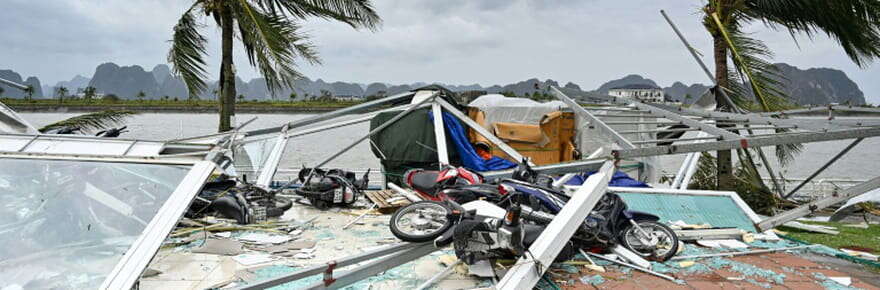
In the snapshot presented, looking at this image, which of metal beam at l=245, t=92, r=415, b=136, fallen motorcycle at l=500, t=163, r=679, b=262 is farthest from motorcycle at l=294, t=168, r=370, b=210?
fallen motorcycle at l=500, t=163, r=679, b=262

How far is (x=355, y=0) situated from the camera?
37.5 ft

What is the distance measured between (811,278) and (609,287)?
2.15 metres

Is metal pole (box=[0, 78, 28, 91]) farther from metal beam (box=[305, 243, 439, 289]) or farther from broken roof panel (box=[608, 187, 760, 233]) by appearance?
broken roof panel (box=[608, 187, 760, 233])

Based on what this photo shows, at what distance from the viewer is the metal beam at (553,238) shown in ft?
13.1

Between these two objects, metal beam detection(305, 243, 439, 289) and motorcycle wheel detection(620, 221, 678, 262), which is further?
motorcycle wheel detection(620, 221, 678, 262)

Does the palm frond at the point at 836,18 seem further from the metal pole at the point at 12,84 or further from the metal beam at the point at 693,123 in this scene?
the metal pole at the point at 12,84

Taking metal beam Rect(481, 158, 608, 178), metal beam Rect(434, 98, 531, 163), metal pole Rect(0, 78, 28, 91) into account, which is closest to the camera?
metal beam Rect(481, 158, 608, 178)

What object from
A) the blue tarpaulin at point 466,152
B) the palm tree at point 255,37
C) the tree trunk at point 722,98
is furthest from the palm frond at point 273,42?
the tree trunk at point 722,98

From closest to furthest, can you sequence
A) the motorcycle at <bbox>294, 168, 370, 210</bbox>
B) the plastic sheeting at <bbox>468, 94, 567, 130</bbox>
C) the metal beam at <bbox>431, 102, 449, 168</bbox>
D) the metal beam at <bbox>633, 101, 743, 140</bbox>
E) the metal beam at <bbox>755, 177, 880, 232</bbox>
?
the metal beam at <bbox>755, 177, 880, 232</bbox>, the metal beam at <bbox>633, 101, 743, 140</bbox>, the motorcycle at <bbox>294, 168, 370, 210</bbox>, the metal beam at <bbox>431, 102, 449, 168</bbox>, the plastic sheeting at <bbox>468, 94, 567, 130</bbox>

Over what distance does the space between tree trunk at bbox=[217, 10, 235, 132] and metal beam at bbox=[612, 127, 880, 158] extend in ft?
25.7

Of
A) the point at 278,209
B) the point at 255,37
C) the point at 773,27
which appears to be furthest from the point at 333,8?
the point at 773,27

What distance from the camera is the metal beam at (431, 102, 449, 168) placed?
971cm

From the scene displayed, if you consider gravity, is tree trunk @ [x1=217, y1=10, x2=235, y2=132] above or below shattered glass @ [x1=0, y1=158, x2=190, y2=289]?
above

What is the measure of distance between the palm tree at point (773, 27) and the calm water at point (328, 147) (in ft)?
19.0
